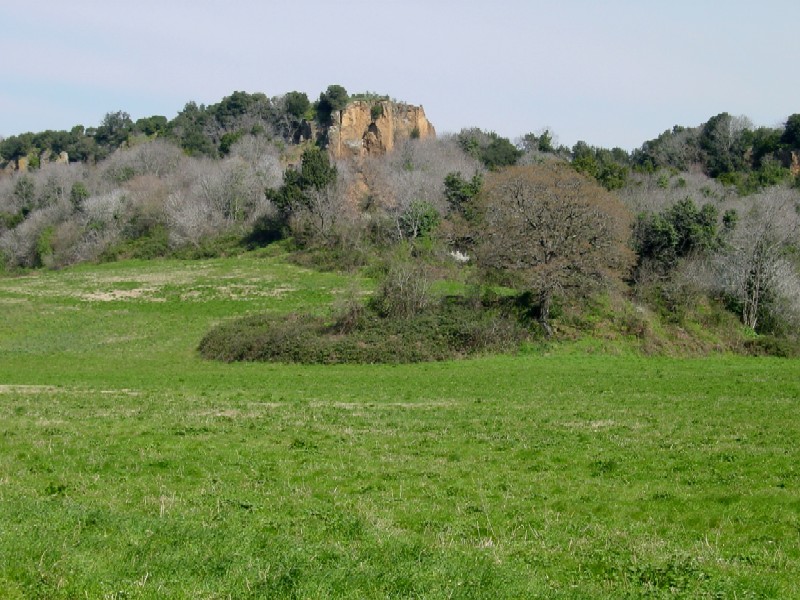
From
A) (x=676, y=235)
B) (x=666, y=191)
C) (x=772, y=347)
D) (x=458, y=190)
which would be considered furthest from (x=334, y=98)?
(x=772, y=347)

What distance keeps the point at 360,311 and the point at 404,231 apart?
1163 inches

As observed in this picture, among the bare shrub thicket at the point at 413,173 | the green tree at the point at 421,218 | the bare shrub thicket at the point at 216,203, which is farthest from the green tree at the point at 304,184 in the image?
the green tree at the point at 421,218

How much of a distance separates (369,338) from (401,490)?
→ 30183mm

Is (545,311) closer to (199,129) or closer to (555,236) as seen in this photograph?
(555,236)

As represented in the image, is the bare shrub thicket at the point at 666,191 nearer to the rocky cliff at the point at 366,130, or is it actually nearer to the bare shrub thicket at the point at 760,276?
the bare shrub thicket at the point at 760,276

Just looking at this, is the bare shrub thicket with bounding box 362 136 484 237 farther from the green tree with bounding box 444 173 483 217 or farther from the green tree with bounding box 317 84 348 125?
the green tree with bounding box 317 84 348 125

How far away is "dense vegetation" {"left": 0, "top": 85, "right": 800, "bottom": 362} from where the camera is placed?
4497 centimetres

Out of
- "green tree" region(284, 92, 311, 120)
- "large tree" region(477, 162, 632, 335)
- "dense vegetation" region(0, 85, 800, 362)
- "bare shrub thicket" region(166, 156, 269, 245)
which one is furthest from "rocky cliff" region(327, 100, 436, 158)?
"large tree" region(477, 162, 632, 335)

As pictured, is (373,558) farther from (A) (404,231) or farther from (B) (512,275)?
(A) (404,231)

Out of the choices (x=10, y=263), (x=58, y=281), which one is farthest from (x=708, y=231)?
(x=10, y=263)

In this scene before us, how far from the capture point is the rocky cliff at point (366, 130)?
122 metres

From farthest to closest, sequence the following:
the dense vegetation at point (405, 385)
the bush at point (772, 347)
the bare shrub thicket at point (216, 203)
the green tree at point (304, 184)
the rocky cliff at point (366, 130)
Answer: the rocky cliff at point (366, 130)
the bare shrub thicket at point (216, 203)
the green tree at point (304, 184)
the bush at point (772, 347)
the dense vegetation at point (405, 385)

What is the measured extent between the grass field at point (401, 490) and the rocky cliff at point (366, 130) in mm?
94833

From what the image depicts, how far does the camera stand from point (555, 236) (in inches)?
1758
